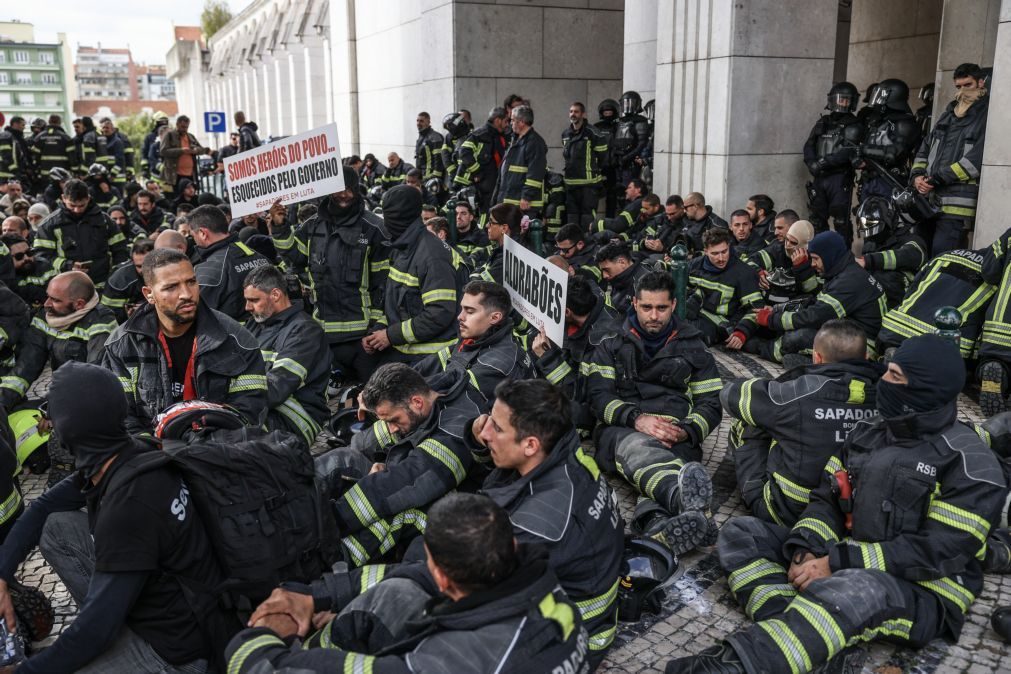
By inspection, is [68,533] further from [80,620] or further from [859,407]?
[859,407]

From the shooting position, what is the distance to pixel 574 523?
11.0 ft

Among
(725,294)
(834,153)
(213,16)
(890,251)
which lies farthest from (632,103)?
(213,16)

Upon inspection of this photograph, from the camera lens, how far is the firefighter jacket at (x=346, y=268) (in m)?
7.22

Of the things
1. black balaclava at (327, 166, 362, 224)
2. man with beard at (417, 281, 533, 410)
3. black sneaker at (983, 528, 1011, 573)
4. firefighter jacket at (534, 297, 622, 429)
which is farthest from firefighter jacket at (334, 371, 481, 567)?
black balaclava at (327, 166, 362, 224)

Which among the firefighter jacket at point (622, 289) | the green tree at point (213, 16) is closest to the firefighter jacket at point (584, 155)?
the firefighter jacket at point (622, 289)

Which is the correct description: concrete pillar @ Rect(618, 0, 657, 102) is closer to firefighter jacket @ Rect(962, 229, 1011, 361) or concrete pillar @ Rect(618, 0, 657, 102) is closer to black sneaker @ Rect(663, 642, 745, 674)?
firefighter jacket @ Rect(962, 229, 1011, 361)

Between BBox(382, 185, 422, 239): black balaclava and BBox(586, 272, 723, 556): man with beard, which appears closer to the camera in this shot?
BBox(586, 272, 723, 556): man with beard

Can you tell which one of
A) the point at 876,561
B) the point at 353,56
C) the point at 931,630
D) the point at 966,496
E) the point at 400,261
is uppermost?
the point at 353,56

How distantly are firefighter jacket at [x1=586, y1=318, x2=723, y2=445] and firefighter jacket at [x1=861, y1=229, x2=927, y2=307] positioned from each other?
128 inches

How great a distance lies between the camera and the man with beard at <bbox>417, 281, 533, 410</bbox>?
4.99 metres

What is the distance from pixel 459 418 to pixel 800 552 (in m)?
1.73

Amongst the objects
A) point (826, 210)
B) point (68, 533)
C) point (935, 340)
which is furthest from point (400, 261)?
point (826, 210)

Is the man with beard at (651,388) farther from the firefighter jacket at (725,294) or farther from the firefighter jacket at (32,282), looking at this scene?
the firefighter jacket at (32,282)

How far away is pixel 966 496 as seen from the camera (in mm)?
3652
